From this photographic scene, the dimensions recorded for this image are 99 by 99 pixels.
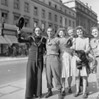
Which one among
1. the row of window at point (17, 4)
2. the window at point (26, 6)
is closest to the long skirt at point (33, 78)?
the row of window at point (17, 4)

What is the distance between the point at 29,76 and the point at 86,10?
64053mm

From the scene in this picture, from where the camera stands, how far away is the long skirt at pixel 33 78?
3.93 meters

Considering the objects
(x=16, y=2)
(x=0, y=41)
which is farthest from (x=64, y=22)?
(x=0, y=41)

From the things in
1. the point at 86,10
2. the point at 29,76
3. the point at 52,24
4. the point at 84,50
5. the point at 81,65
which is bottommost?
the point at 29,76

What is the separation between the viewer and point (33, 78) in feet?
13.0

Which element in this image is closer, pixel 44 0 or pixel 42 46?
pixel 42 46

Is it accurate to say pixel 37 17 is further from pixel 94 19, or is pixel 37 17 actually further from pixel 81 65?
pixel 94 19

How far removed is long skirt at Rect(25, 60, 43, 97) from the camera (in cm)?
393

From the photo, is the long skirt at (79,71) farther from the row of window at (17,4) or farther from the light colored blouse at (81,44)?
the row of window at (17,4)

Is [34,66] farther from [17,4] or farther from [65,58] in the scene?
[17,4]

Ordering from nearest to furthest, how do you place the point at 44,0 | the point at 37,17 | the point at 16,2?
the point at 16,2 < the point at 37,17 < the point at 44,0

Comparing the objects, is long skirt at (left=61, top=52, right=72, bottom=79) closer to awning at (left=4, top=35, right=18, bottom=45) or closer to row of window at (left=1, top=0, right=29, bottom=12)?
awning at (left=4, top=35, right=18, bottom=45)

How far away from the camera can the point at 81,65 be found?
403 centimetres

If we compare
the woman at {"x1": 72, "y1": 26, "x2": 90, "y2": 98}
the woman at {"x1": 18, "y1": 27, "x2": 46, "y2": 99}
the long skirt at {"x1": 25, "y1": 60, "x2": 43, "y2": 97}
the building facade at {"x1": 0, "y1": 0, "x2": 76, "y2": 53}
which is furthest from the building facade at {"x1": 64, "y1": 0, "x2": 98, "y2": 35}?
the long skirt at {"x1": 25, "y1": 60, "x2": 43, "y2": 97}
